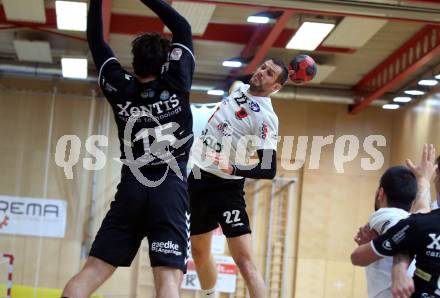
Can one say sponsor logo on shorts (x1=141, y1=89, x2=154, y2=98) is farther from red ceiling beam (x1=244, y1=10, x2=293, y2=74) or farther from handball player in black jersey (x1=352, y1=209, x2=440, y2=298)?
red ceiling beam (x1=244, y1=10, x2=293, y2=74)

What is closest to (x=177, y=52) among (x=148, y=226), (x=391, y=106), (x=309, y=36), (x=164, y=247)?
(x=148, y=226)

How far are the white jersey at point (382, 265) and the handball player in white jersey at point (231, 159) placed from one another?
1943 mm

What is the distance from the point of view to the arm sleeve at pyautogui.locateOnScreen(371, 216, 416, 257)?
348 cm

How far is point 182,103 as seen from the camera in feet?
12.9

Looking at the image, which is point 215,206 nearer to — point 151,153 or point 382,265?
point 151,153

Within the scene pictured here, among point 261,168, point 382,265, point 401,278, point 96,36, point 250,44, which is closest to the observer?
point 401,278

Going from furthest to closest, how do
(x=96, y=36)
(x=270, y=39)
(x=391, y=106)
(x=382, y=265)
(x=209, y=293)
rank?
(x=391, y=106), (x=270, y=39), (x=209, y=293), (x=96, y=36), (x=382, y=265)

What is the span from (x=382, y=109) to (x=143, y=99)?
44.3 feet

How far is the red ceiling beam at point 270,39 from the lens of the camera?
36.2 feet

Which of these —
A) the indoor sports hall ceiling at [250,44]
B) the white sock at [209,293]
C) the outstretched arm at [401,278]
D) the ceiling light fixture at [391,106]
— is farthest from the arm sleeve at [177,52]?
the ceiling light fixture at [391,106]

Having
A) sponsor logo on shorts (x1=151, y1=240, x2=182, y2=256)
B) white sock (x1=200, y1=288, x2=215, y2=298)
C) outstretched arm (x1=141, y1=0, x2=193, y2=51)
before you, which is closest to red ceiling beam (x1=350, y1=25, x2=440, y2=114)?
white sock (x1=200, y1=288, x2=215, y2=298)

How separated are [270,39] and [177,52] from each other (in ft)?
27.4

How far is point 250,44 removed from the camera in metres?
13.3

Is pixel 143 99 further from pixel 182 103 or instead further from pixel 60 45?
pixel 60 45
